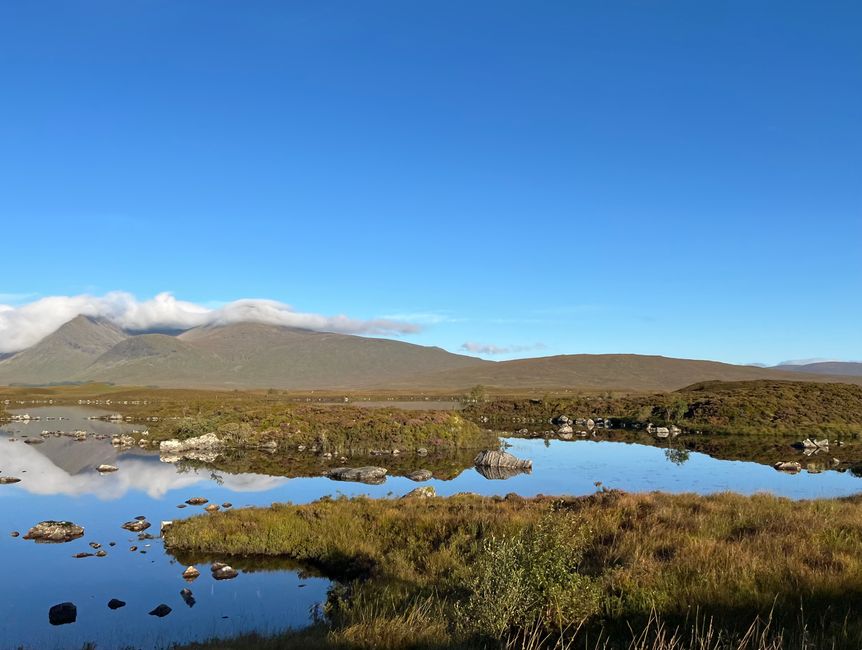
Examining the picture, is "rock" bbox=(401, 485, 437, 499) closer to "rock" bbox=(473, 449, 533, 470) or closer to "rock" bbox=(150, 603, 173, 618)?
"rock" bbox=(150, 603, 173, 618)

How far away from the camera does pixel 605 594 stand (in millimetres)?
10797

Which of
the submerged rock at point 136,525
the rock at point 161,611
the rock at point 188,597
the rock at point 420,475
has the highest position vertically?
the rock at point 161,611

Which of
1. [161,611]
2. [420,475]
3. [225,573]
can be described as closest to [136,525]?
[225,573]

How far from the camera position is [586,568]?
1259cm

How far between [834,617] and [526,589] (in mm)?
4800

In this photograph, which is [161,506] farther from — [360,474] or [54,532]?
[360,474]

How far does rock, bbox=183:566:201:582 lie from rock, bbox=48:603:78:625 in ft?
11.3

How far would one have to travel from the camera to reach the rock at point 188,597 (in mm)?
17125

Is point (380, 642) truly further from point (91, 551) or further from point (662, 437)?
point (662, 437)

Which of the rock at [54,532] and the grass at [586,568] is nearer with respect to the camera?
the grass at [586,568]

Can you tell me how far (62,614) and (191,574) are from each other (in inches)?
162

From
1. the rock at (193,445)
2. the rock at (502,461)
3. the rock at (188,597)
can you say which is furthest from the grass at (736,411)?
the rock at (188,597)

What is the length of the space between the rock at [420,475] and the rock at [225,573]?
1977 centimetres

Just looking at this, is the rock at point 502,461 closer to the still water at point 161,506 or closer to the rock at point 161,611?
the still water at point 161,506
